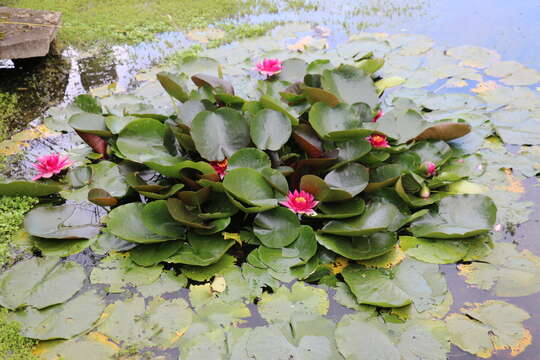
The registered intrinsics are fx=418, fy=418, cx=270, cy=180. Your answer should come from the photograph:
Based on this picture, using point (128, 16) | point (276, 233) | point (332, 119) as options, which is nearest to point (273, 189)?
point (276, 233)

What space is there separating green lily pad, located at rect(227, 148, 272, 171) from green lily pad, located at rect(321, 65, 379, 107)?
2.75 feet

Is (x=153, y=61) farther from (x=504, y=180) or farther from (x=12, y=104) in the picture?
(x=504, y=180)

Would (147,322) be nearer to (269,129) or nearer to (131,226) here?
(131,226)

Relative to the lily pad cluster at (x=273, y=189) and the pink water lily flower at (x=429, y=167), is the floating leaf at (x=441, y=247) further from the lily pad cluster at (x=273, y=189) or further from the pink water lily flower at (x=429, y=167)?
the pink water lily flower at (x=429, y=167)

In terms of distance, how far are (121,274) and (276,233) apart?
899 millimetres

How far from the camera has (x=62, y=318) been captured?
209cm

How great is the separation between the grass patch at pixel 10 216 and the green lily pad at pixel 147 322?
877 millimetres

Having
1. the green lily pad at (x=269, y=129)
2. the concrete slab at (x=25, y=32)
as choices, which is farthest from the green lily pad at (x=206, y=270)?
the concrete slab at (x=25, y=32)

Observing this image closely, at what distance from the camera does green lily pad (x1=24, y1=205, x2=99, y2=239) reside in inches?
98.9

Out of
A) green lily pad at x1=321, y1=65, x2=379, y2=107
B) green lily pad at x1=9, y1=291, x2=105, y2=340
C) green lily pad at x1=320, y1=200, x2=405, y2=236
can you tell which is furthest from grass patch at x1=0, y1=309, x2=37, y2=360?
green lily pad at x1=321, y1=65, x2=379, y2=107

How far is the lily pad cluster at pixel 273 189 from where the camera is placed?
234cm

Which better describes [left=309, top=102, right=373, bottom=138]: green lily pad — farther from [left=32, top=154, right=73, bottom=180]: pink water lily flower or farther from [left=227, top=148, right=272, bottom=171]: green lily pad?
[left=32, top=154, right=73, bottom=180]: pink water lily flower

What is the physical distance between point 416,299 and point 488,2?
5424mm

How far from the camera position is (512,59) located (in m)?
4.38
